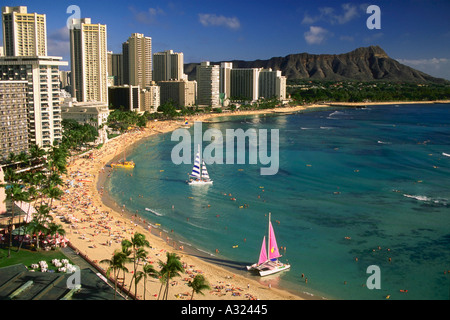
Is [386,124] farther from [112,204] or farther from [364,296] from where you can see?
[364,296]

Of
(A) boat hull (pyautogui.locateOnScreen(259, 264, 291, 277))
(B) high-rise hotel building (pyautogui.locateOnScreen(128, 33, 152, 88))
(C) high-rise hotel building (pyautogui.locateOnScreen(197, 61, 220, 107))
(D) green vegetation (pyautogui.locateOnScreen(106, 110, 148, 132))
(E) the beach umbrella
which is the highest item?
(B) high-rise hotel building (pyautogui.locateOnScreen(128, 33, 152, 88))

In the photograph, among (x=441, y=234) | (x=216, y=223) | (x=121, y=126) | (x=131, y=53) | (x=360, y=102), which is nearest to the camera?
(x=441, y=234)

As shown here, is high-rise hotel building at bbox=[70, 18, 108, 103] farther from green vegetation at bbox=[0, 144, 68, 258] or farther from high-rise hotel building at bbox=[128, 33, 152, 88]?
green vegetation at bbox=[0, 144, 68, 258]

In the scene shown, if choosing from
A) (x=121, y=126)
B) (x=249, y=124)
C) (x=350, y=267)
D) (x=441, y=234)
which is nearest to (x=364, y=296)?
(x=350, y=267)

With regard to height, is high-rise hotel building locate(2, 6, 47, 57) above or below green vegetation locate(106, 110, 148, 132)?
above

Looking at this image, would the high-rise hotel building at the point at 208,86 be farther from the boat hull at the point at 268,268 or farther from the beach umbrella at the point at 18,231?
the boat hull at the point at 268,268

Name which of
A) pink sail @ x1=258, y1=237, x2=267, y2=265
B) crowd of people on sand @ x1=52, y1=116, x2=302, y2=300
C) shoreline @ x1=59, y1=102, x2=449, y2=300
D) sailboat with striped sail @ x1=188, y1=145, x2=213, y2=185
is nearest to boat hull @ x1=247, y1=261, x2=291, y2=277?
pink sail @ x1=258, y1=237, x2=267, y2=265

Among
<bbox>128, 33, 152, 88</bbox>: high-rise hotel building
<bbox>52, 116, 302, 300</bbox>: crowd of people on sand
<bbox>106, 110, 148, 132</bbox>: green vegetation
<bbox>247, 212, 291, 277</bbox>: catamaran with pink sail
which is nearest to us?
<bbox>52, 116, 302, 300</bbox>: crowd of people on sand
